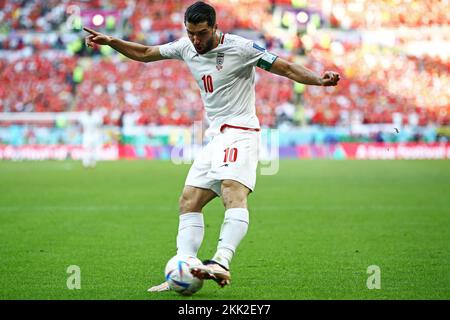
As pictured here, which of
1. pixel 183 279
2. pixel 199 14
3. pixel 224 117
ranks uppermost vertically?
pixel 199 14

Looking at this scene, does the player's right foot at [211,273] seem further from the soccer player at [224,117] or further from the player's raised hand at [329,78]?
the player's raised hand at [329,78]

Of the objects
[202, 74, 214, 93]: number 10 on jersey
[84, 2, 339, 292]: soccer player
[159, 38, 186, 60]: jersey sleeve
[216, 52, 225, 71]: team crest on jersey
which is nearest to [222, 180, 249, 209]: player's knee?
[84, 2, 339, 292]: soccer player

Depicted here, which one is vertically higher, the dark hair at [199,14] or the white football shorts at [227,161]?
the dark hair at [199,14]

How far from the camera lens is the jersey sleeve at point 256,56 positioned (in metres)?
6.35

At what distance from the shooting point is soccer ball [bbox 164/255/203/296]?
596 centimetres

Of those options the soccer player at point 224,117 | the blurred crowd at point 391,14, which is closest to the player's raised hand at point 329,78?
the soccer player at point 224,117

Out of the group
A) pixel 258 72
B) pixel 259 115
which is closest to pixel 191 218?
pixel 259 115

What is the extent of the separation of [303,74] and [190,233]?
4.89 ft

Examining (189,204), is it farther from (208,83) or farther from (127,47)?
(127,47)

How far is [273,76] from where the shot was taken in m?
37.4

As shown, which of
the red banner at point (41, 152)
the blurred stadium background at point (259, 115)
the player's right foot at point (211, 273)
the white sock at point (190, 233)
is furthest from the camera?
the red banner at point (41, 152)

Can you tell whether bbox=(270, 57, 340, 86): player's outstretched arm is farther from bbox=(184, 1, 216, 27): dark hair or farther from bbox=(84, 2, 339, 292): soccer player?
bbox=(184, 1, 216, 27): dark hair
